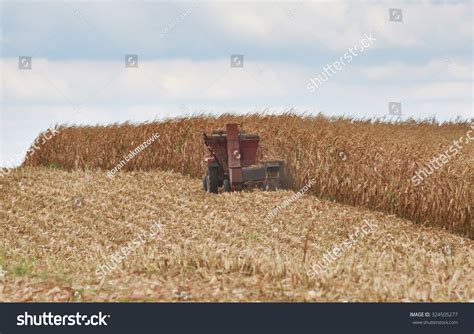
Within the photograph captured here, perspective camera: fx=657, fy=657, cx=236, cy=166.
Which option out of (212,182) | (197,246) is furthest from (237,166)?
(197,246)

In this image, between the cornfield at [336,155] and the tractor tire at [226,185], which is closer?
the cornfield at [336,155]

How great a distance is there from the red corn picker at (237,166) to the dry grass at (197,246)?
0.47m

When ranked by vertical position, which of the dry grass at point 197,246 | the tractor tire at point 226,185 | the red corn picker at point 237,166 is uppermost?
the red corn picker at point 237,166

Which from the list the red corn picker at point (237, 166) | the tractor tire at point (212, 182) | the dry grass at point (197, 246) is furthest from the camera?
the tractor tire at point (212, 182)

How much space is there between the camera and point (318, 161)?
16.9 meters

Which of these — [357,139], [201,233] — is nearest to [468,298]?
[201,233]

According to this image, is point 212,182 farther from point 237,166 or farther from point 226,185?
point 237,166

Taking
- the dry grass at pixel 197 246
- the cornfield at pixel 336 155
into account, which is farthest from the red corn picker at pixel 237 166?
the cornfield at pixel 336 155

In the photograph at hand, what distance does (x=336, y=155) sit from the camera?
54.8 feet

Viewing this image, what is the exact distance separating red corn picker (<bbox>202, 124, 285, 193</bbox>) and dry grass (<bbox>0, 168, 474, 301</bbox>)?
1.55 ft

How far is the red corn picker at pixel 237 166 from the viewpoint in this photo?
53.5ft

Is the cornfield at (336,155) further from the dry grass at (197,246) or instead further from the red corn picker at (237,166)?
the red corn picker at (237,166)

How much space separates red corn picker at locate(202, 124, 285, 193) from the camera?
16.3 meters

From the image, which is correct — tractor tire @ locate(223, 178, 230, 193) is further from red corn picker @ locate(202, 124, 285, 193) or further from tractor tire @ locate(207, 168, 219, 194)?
tractor tire @ locate(207, 168, 219, 194)
